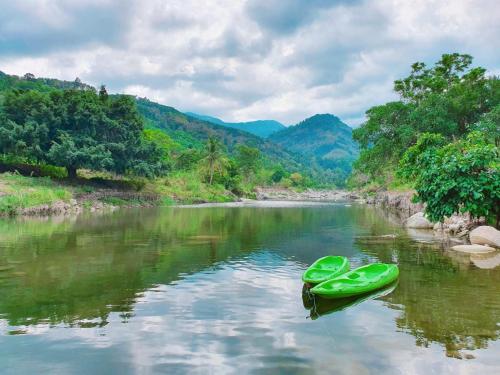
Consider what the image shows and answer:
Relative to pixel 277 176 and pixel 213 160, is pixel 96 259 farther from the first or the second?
pixel 277 176

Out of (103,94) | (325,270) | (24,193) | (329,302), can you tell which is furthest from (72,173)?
(329,302)

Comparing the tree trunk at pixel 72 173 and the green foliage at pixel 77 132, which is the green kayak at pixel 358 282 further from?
the tree trunk at pixel 72 173

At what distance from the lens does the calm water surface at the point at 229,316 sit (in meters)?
6.71

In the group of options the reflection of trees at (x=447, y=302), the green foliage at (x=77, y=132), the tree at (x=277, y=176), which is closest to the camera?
the reflection of trees at (x=447, y=302)

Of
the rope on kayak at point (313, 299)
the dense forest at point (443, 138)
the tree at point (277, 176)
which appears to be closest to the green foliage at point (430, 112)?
the dense forest at point (443, 138)

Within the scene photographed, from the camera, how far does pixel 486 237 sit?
18156 mm

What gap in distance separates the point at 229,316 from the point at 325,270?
13.1 ft

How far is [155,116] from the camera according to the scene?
653ft

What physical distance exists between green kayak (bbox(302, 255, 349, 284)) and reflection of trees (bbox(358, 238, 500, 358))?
1.58 m

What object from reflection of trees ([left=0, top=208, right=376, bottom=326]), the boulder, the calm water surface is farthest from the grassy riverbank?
the boulder

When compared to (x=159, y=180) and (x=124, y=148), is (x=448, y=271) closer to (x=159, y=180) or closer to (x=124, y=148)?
(x=124, y=148)

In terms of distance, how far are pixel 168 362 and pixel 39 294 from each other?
5592mm

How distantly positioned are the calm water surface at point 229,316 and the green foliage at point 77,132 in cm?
3156

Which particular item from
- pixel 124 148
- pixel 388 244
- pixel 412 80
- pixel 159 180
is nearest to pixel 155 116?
pixel 159 180
